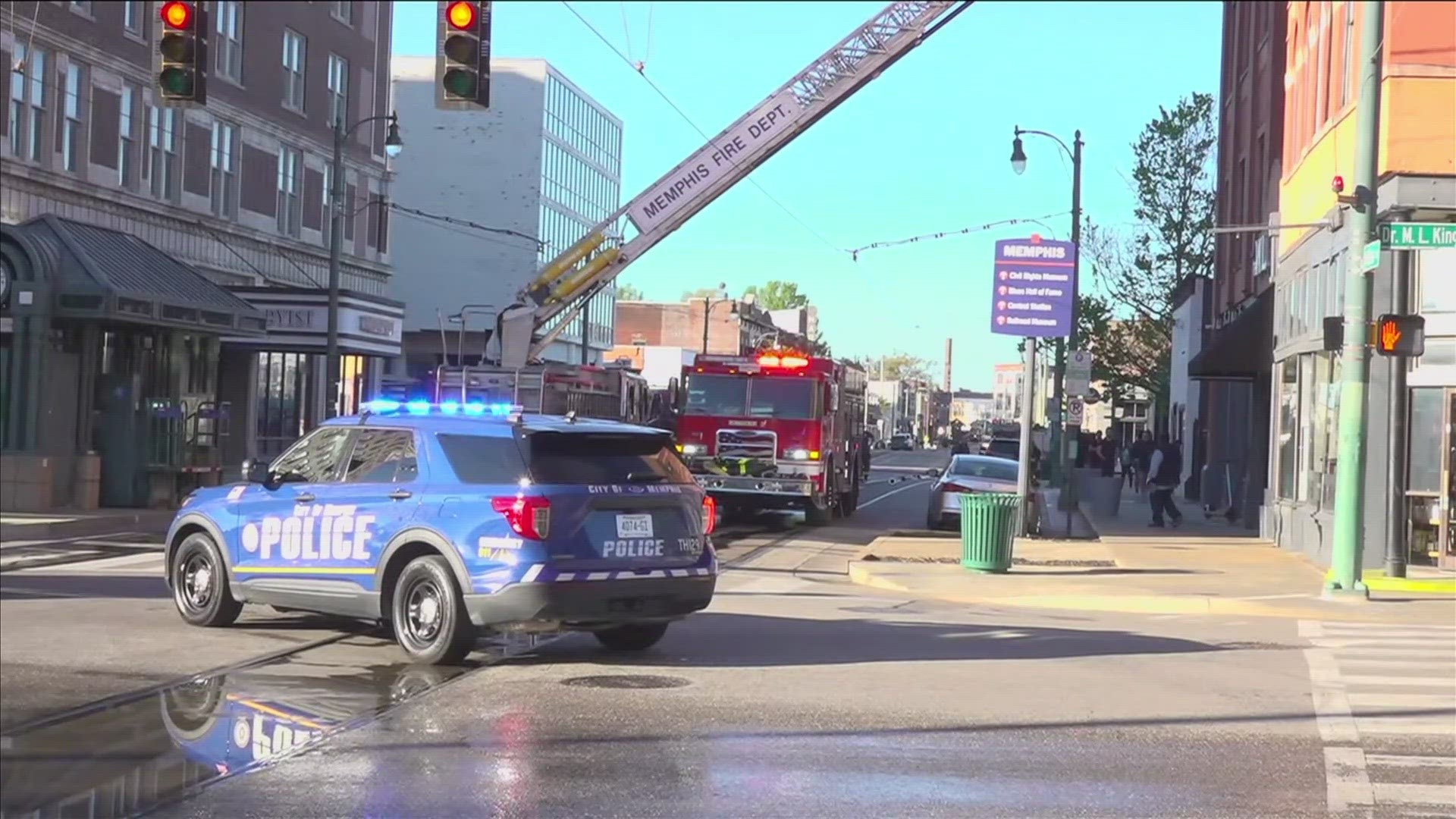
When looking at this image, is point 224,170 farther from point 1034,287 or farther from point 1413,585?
point 1413,585

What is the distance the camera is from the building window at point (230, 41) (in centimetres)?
3897

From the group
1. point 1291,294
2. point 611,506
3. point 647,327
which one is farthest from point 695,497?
point 647,327

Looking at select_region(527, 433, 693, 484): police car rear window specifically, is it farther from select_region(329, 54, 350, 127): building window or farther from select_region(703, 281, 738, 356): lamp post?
select_region(703, 281, 738, 356): lamp post

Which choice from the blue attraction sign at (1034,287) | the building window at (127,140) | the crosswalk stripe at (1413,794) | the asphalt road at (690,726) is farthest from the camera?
the building window at (127,140)

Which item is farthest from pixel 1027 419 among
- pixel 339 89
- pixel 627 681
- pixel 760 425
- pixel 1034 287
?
pixel 339 89

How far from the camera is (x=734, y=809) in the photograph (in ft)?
24.0

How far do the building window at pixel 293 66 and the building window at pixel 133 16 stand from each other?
7.33 meters

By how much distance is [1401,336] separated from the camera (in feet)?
56.6

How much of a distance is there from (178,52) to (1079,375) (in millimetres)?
20144

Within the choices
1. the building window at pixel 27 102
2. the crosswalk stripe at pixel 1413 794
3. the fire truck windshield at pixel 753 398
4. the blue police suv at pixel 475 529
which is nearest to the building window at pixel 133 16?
the building window at pixel 27 102

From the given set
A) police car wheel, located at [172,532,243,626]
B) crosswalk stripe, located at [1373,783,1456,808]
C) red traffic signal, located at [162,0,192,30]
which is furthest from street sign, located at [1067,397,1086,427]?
crosswalk stripe, located at [1373,783,1456,808]

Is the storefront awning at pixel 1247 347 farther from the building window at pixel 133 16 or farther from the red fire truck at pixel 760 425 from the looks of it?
the building window at pixel 133 16

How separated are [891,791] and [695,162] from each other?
21.6 meters

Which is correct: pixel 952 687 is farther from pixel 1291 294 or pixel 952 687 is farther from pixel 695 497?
pixel 1291 294
